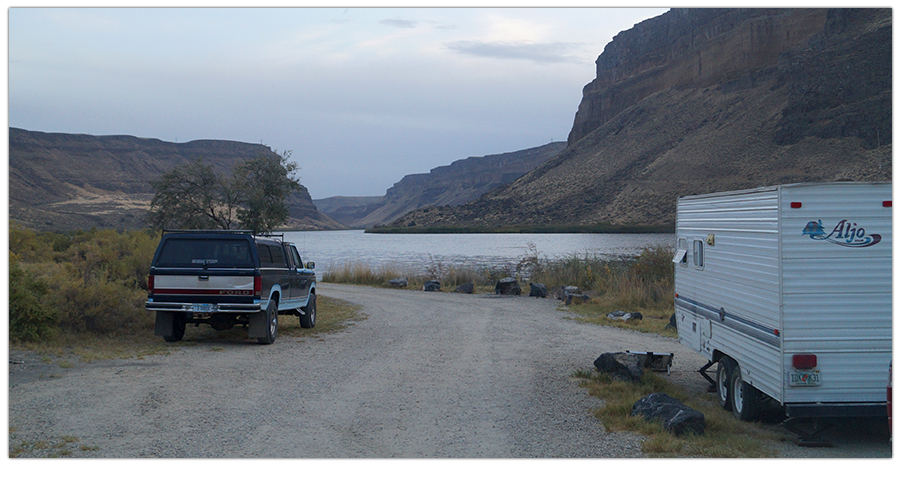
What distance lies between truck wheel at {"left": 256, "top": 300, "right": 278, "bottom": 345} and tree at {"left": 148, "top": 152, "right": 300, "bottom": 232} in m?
9.74

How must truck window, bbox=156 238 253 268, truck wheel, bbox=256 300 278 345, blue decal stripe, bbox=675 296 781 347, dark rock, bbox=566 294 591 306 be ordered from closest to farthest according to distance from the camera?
1. blue decal stripe, bbox=675 296 781 347
2. truck window, bbox=156 238 253 268
3. truck wheel, bbox=256 300 278 345
4. dark rock, bbox=566 294 591 306

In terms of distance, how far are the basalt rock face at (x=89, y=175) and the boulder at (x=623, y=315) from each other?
42.8 m

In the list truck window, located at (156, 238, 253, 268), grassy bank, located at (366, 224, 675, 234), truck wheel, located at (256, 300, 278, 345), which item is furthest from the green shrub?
grassy bank, located at (366, 224, 675, 234)

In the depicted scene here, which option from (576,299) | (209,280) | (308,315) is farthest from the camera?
(576,299)

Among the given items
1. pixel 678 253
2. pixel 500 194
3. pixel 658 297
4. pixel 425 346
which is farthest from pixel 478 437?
pixel 500 194

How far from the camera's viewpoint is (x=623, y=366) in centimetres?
917

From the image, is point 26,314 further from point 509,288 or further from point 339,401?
point 509,288

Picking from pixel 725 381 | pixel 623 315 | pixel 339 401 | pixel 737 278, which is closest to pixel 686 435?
pixel 725 381

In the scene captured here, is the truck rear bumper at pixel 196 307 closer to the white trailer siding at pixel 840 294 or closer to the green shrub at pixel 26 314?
the green shrub at pixel 26 314

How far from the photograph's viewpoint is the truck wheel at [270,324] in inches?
476

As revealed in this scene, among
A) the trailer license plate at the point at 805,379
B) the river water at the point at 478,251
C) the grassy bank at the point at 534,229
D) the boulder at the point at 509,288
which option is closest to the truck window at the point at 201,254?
the trailer license plate at the point at 805,379

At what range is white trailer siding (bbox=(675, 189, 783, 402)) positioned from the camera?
640 cm

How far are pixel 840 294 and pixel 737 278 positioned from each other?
1217 millimetres

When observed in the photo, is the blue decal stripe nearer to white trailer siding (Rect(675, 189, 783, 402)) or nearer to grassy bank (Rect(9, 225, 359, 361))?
white trailer siding (Rect(675, 189, 783, 402))
